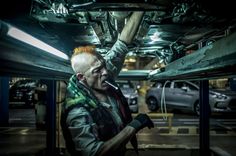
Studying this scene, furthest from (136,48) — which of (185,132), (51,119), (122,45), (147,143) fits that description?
(185,132)

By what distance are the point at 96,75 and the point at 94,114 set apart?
387mm

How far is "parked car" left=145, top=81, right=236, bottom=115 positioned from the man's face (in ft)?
28.8

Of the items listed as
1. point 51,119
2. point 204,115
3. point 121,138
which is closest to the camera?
point 121,138

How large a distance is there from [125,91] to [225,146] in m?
7.09

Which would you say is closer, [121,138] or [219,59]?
[219,59]

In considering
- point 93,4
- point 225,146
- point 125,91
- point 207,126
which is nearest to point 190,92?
point 125,91

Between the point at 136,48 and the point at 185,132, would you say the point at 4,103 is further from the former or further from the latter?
the point at 136,48

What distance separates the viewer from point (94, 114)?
2.61m

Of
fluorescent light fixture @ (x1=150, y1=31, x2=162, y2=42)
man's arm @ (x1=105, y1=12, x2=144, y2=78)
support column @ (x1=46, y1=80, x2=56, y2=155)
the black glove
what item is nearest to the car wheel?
support column @ (x1=46, y1=80, x2=56, y2=155)

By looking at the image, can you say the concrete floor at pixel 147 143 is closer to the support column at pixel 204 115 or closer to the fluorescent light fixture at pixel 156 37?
the support column at pixel 204 115

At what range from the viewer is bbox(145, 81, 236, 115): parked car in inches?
473

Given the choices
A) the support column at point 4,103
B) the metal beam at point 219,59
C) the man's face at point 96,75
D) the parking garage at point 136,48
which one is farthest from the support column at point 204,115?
the support column at point 4,103

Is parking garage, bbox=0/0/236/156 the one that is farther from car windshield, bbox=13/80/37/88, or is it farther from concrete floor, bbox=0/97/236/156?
car windshield, bbox=13/80/37/88

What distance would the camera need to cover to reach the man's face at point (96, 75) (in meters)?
2.79
